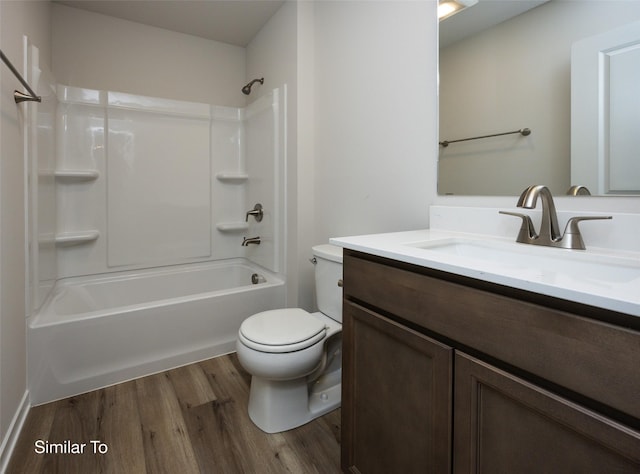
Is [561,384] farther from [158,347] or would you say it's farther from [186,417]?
[158,347]

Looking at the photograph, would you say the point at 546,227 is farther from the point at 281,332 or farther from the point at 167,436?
the point at 167,436

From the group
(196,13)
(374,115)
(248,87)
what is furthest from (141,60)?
(374,115)

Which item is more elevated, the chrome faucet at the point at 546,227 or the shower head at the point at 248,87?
the shower head at the point at 248,87

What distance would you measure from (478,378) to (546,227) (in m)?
0.57

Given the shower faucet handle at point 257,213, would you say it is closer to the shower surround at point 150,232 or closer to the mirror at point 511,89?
the shower surround at point 150,232

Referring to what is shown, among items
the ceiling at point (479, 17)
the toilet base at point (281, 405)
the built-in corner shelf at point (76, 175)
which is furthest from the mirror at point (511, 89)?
the built-in corner shelf at point (76, 175)

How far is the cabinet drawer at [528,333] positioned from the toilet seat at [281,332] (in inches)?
23.1

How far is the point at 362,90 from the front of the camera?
5.82ft

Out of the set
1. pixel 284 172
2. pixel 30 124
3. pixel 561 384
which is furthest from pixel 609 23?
pixel 30 124

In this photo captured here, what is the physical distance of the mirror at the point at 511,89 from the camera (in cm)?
105

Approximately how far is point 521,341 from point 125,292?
254 cm

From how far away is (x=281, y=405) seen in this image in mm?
1462

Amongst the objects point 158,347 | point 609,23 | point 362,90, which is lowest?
point 158,347

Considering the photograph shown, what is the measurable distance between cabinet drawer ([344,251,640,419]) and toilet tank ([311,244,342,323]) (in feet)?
2.29
